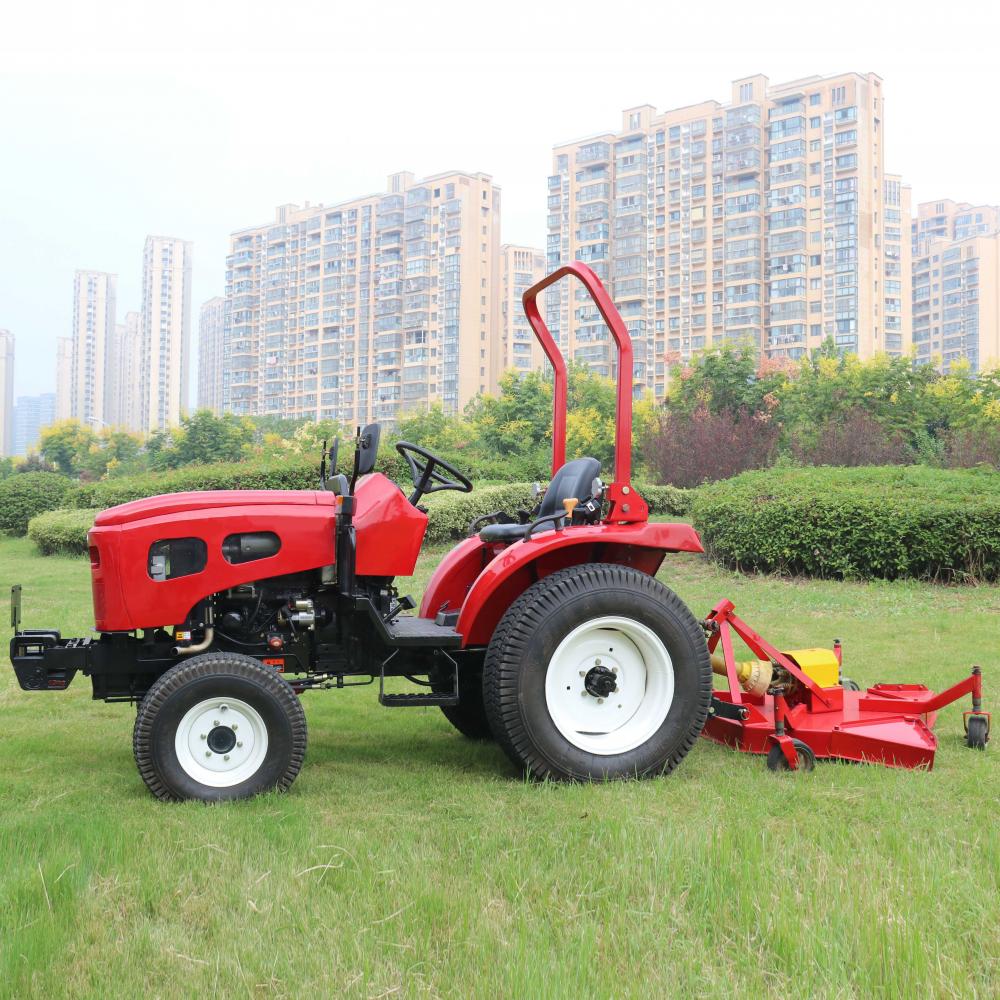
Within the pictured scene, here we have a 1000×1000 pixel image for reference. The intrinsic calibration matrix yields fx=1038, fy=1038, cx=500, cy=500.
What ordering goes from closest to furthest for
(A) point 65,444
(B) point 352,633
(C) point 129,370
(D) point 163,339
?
1. (B) point 352,633
2. (A) point 65,444
3. (D) point 163,339
4. (C) point 129,370

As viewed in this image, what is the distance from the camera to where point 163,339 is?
7031cm

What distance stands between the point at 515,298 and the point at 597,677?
2543 inches

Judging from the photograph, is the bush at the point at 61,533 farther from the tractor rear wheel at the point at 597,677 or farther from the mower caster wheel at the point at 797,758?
the mower caster wheel at the point at 797,758

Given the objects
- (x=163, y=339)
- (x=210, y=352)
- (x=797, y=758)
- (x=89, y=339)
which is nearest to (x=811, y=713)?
Answer: (x=797, y=758)

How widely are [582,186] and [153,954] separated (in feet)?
203

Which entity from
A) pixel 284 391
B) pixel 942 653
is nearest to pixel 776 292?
pixel 284 391

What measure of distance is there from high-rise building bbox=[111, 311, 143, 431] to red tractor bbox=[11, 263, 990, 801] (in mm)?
70205

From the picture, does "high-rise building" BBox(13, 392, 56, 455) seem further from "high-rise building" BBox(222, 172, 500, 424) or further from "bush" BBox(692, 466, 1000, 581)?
"bush" BBox(692, 466, 1000, 581)

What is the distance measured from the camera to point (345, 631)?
13.3 feet

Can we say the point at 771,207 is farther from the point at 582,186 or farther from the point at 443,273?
the point at 443,273

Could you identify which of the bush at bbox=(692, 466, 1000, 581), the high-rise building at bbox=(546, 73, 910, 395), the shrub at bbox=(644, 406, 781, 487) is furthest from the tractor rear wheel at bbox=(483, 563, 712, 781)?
the high-rise building at bbox=(546, 73, 910, 395)

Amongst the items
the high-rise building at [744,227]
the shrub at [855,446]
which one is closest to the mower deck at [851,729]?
the shrub at [855,446]

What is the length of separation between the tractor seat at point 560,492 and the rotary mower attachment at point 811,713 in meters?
0.78

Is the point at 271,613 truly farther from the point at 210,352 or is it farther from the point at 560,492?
the point at 210,352
